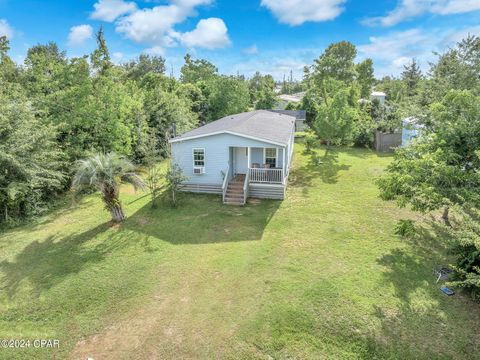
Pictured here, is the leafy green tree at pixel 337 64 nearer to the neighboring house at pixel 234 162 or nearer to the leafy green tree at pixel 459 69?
the leafy green tree at pixel 459 69

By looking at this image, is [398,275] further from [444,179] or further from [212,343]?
[212,343]

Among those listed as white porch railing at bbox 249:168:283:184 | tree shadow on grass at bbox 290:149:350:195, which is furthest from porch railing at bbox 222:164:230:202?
tree shadow on grass at bbox 290:149:350:195

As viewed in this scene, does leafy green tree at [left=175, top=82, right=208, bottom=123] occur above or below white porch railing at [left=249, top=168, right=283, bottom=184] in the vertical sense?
above

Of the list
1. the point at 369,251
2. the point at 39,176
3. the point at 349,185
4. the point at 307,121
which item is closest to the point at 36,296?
the point at 39,176

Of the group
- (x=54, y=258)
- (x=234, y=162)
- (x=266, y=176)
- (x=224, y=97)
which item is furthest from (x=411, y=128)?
(x=224, y=97)

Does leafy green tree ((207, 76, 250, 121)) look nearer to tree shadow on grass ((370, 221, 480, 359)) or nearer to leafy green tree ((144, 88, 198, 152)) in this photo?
leafy green tree ((144, 88, 198, 152))

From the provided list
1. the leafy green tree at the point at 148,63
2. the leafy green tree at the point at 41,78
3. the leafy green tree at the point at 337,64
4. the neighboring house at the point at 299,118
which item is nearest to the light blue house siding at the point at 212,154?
the leafy green tree at the point at 41,78

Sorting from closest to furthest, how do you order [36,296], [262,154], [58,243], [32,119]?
1. [36,296]
2. [58,243]
3. [32,119]
4. [262,154]
